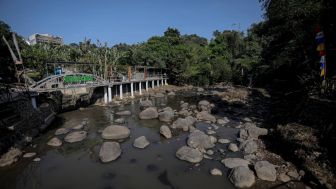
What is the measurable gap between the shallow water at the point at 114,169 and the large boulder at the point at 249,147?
26.8 inches

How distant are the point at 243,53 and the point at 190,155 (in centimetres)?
5249

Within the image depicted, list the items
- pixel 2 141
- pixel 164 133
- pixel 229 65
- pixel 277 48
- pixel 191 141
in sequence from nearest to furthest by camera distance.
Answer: pixel 2 141
pixel 191 141
pixel 164 133
pixel 277 48
pixel 229 65

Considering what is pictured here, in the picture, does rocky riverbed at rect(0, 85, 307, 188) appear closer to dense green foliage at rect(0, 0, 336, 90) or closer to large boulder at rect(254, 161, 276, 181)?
large boulder at rect(254, 161, 276, 181)

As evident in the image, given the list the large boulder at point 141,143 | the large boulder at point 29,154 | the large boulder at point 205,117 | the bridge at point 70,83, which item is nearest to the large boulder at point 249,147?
the large boulder at point 141,143

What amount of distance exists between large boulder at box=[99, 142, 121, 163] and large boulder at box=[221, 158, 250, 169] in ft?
21.9

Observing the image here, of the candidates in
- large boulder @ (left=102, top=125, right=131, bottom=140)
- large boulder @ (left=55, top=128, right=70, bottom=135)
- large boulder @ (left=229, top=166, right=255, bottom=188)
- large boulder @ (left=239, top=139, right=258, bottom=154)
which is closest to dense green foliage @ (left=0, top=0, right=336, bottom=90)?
large boulder @ (left=239, top=139, right=258, bottom=154)

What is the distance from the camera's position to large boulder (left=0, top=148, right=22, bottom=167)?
516 inches

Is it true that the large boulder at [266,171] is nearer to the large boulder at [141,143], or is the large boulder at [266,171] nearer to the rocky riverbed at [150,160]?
the rocky riverbed at [150,160]

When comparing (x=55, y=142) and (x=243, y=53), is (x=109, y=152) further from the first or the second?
(x=243, y=53)

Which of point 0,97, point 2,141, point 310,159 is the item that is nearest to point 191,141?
point 310,159

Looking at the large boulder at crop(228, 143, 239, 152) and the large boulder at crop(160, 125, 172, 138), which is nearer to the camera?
the large boulder at crop(228, 143, 239, 152)

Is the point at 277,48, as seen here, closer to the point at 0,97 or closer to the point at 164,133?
the point at 164,133

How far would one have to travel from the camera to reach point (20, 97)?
19.1 m

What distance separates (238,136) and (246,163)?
509 cm
